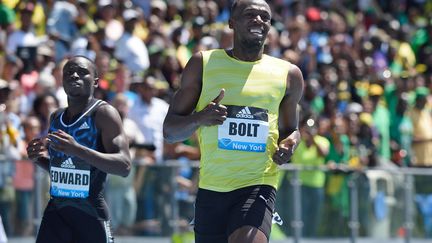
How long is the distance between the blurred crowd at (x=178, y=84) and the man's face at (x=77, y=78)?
15.8 feet

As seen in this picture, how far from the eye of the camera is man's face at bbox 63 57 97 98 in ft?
25.6

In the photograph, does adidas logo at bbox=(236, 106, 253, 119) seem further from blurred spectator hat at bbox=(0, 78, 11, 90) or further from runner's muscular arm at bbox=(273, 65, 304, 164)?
blurred spectator hat at bbox=(0, 78, 11, 90)

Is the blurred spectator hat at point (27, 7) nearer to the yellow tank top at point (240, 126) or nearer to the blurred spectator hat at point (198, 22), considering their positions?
the blurred spectator hat at point (198, 22)

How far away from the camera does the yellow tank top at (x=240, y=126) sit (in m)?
7.33

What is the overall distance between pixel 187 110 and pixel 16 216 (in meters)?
5.64

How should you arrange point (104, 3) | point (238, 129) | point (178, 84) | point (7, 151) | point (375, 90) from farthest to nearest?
1. point (375, 90)
2. point (104, 3)
3. point (178, 84)
4. point (7, 151)
5. point (238, 129)

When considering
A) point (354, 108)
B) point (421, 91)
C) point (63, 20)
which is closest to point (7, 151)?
point (63, 20)

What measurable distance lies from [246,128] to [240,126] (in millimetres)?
45

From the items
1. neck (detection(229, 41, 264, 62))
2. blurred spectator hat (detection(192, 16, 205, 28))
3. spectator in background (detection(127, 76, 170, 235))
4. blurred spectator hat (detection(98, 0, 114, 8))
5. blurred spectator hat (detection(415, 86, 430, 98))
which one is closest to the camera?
neck (detection(229, 41, 264, 62))

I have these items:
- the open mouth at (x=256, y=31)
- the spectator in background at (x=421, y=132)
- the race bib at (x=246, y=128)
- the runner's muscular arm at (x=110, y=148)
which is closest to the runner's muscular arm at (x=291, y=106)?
the race bib at (x=246, y=128)

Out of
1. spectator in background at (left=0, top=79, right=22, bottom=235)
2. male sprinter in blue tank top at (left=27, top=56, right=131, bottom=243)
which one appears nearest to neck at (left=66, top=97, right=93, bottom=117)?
male sprinter in blue tank top at (left=27, top=56, right=131, bottom=243)

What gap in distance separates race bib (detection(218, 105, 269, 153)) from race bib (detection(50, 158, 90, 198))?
1.04 metres

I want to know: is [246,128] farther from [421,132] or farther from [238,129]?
→ [421,132]

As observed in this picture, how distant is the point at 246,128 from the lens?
7.28 meters
